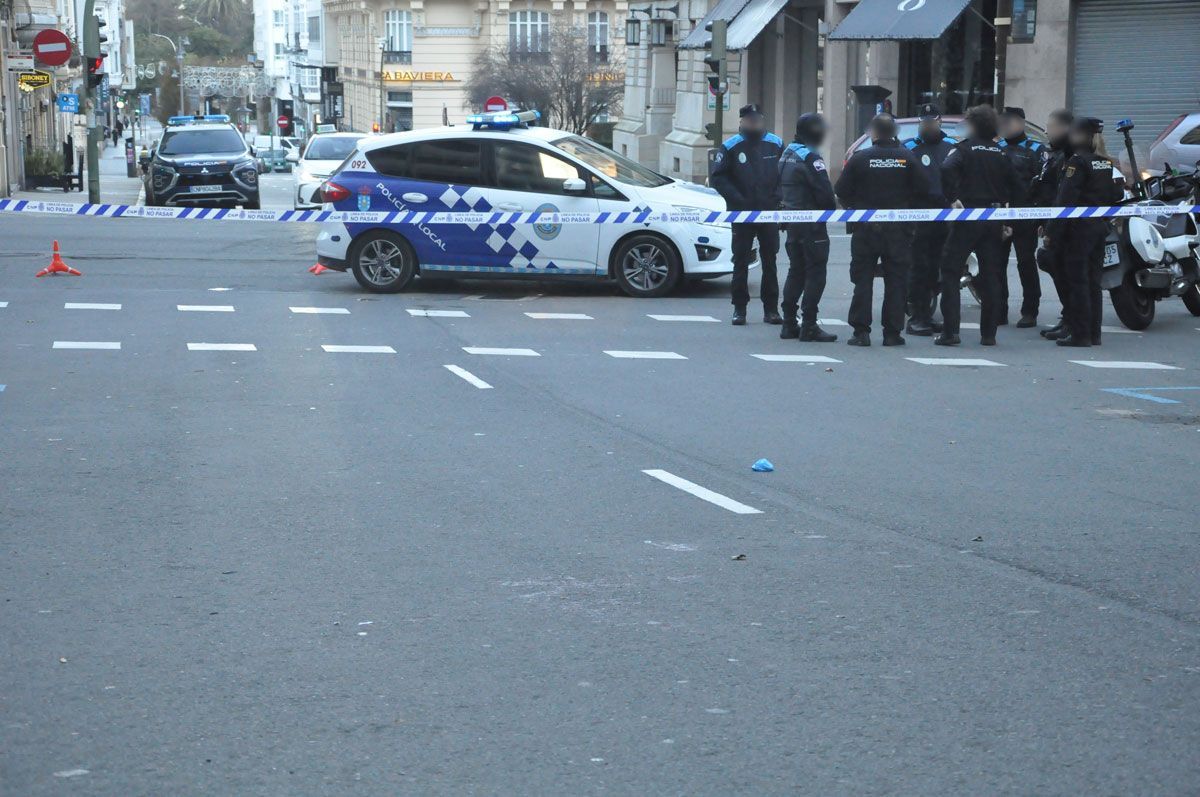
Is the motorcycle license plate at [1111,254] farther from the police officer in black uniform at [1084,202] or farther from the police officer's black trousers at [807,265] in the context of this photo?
the police officer's black trousers at [807,265]

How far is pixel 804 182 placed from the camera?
12906 mm

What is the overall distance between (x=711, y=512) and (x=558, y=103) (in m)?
52.7

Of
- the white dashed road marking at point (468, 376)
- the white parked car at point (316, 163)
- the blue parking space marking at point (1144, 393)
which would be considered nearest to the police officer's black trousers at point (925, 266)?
the blue parking space marking at point (1144, 393)

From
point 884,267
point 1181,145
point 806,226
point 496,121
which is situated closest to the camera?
point 884,267

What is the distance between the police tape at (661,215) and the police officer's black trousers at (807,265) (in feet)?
0.48

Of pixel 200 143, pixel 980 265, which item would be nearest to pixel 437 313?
pixel 980 265

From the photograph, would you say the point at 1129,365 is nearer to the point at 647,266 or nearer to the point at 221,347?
the point at 647,266

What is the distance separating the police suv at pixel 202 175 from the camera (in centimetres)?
2955

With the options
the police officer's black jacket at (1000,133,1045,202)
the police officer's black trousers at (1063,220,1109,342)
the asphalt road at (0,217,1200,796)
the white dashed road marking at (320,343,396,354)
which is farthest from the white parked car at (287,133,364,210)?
the asphalt road at (0,217,1200,796)

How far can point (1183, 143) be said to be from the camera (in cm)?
2209

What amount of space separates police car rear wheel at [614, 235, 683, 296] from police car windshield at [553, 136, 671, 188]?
2.11 feet

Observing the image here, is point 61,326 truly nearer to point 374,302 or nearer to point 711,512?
point 374,302

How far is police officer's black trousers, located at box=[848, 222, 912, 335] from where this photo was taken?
12.7 m

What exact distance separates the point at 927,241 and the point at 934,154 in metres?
0.71
